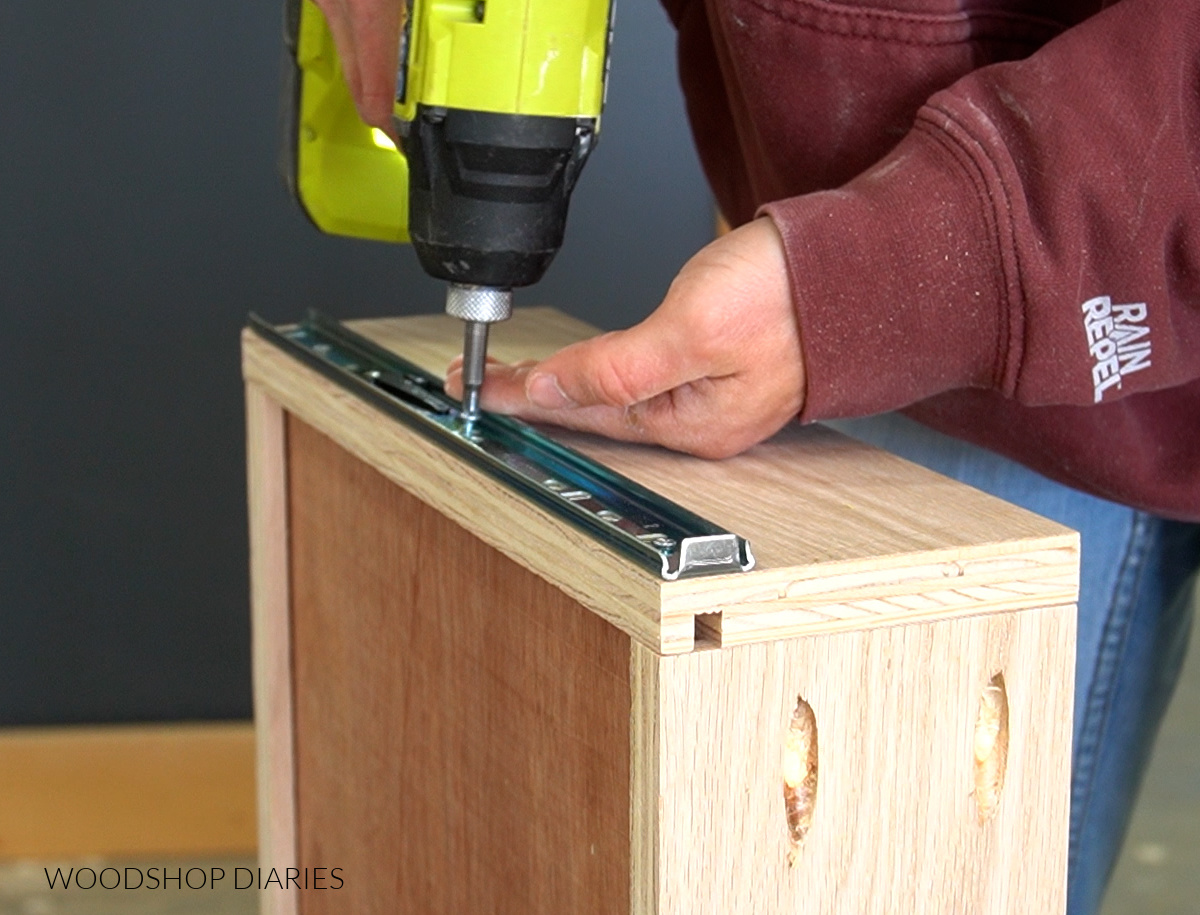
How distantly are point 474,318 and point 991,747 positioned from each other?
34cm

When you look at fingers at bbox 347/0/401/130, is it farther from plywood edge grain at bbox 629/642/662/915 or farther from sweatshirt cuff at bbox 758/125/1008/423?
plywood edge grain at bbox 629/642/662/915

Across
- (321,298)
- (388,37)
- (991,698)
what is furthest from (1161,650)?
(321,298)

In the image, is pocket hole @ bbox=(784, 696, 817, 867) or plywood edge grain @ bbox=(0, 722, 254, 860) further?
plywood edge grain @ bbox=(0, 722, 254, 860)

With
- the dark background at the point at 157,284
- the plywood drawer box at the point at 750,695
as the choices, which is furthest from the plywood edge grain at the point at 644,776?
the dark background at the point at 157,284

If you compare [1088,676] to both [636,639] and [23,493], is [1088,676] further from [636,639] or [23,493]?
[23,493]

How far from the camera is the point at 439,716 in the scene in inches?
32.5

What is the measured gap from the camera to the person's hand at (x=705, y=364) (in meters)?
0.68

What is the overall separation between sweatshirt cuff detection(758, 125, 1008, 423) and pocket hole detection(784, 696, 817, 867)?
0.17 m

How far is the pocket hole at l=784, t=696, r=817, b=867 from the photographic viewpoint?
615mm

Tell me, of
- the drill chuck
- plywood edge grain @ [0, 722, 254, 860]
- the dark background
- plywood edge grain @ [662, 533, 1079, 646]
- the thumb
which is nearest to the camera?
plywood edge grain @ [662, 533, 1079, 646]

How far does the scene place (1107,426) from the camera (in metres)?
0.82

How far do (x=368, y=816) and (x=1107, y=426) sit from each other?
1.65 feet

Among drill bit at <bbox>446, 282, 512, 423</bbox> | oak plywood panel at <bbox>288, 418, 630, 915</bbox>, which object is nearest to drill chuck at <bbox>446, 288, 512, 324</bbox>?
drill bit at <bbox>446, 282, 512, 423</bbox>

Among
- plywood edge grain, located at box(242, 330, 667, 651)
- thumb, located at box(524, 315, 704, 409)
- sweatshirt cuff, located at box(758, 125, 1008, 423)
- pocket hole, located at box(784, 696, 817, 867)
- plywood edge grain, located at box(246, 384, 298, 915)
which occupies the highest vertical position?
sweatshirt cuff, located at box(758, 125, 1008, 423)
